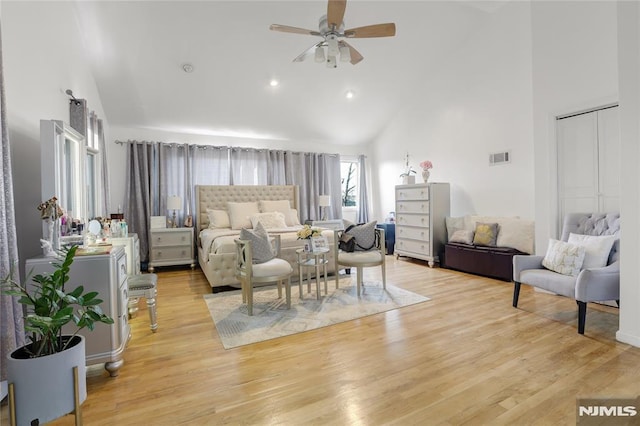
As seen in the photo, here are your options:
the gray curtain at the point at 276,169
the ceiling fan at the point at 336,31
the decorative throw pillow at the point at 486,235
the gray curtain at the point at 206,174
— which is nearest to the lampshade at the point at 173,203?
the gray curtain at the point at 206,174

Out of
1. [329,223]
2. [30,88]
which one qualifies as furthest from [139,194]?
[329,223]

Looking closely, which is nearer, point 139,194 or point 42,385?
point 42,385

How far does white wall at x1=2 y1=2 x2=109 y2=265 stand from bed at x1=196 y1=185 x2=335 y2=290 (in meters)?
1.83

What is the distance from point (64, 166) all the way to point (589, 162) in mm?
5088

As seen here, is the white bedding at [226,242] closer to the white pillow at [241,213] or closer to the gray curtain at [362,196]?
the white pillow at [241,213]

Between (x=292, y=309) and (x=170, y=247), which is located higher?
(x=170, y=247)

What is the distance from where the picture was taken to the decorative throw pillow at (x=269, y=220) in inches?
214

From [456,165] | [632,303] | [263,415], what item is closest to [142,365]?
[263,415]

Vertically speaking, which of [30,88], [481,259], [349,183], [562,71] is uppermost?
[562,71]

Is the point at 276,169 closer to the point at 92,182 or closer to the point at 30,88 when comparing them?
the point at 92,182

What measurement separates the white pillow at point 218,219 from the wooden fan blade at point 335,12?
361 cm

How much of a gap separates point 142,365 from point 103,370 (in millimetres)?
251

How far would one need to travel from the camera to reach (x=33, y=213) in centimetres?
250

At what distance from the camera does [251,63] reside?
480 centimetres
